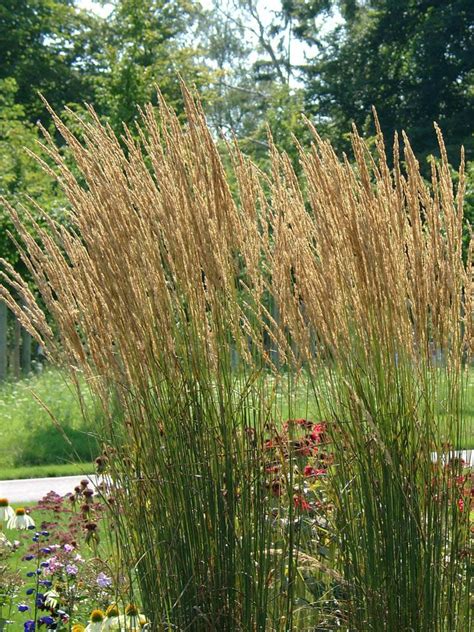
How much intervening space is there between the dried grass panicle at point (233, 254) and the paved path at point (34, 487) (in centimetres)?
423

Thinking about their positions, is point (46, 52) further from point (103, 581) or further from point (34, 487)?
point (103, 581)

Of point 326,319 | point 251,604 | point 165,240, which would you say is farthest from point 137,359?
point 251,604

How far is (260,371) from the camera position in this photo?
9.52 ft

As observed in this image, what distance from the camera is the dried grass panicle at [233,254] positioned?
2.76 meters

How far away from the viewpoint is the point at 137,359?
2838 millimetres

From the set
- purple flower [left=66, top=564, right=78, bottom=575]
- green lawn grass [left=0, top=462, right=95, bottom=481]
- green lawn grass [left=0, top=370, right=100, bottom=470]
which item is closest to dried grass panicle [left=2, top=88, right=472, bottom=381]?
purple flower [left=66, top=564, right=78, bottom=575]

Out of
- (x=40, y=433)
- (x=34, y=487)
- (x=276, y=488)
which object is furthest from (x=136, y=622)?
(x=40, y=433)

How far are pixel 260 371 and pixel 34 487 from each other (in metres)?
4.98

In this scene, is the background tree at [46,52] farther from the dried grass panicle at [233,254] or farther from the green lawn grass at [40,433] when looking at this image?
the dried grass panicle at [233,254]

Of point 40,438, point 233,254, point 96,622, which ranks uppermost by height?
point 233,254

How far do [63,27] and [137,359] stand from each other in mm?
25384

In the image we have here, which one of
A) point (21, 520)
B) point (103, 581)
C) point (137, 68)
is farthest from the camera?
point (137, 68)

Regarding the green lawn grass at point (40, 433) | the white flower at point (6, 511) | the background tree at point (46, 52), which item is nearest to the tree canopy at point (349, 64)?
the background tree at point (46, 52)

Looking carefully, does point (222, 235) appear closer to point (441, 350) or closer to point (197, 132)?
point (197, 132)
